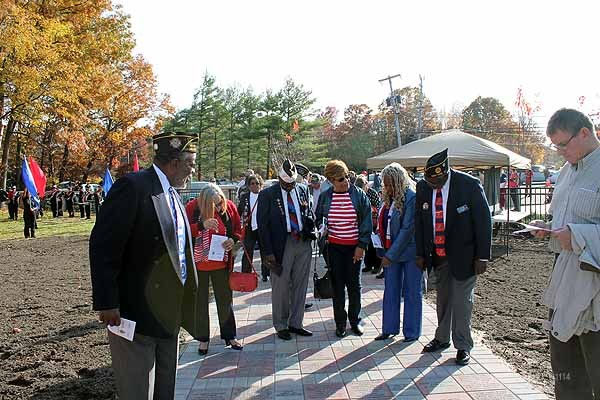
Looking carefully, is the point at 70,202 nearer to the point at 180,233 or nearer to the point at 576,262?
the point at 180,233

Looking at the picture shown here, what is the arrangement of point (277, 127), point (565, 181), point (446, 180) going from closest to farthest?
1. point (565, 181)
2. point (446, 180)
3. point (277, 127)

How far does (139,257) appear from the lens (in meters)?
2.93

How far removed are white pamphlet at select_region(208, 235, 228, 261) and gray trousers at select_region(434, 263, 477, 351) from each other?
86.6 inches

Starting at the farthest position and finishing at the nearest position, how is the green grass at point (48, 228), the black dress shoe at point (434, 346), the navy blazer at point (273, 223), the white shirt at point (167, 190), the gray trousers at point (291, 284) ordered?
the green grass at point (48, 228), the gray trousers at point (291, 284), the navy blazer at point (273, 223), the black dress shoe at point (434, 346), the white shirt at point (167, 190)

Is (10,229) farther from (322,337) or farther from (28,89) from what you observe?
(322,337)

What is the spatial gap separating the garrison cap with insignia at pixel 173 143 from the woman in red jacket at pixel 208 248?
6.96 ft

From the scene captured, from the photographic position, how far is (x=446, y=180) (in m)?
5.24

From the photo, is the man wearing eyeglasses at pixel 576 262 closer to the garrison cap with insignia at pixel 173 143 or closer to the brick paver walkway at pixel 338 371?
the brick paver walkway at pixel 338 371

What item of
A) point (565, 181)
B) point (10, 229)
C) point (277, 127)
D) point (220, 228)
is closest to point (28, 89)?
point (10, 229)

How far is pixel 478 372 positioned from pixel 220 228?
2.86m

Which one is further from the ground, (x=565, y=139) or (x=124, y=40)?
(x=124, y=40)

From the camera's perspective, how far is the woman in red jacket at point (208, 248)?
18.0 ft

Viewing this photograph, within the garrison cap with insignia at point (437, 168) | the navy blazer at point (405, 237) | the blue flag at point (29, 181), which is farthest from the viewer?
the blue flag at point (29, 181)

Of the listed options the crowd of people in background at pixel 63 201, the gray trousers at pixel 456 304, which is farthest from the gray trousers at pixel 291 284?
the crowd of people in background at pixel 63 201
